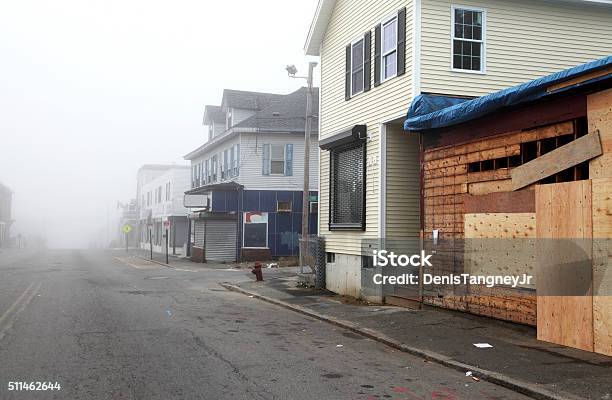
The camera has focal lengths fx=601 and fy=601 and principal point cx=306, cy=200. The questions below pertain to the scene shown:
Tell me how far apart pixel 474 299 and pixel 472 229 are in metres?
1.35

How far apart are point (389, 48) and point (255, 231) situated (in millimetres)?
20598

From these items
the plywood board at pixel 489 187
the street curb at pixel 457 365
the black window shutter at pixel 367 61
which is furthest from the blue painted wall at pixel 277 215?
the plywood board at pixel 489 187

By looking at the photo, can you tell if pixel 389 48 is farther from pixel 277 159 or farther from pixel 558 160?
pixel 277 159

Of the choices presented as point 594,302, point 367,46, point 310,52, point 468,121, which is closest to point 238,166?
point 310,52

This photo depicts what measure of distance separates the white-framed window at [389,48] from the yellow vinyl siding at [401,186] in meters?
1.41

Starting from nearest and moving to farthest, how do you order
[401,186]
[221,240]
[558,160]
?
[558,160], [401,186], [221,240]

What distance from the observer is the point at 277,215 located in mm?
Answer: 34812

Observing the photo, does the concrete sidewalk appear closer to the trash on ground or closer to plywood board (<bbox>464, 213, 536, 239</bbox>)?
the trash on ground

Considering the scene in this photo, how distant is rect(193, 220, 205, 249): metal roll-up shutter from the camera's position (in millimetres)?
37375

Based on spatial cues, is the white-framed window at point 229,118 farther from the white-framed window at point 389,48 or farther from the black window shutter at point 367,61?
the white-framed window at point 389,48

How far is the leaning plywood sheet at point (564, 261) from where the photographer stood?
865 cm

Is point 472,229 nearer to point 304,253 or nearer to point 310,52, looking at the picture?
point 304,253

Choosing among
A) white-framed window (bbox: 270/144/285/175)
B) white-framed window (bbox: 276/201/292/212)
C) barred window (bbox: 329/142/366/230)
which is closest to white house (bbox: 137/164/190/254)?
white-framed window (bbox: 276/201/292/212)

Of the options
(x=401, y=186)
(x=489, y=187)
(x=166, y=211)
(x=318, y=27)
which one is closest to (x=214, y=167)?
(x=166, y=211)
